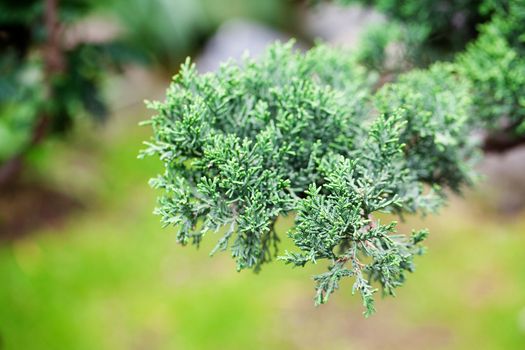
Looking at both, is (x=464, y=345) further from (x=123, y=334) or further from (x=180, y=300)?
(x=123, y=334)

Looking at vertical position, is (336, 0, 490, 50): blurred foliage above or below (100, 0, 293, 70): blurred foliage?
below

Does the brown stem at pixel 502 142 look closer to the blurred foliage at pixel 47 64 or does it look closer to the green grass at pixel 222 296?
the green grass at pixel 222 296

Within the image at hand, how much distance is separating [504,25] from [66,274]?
3260mm

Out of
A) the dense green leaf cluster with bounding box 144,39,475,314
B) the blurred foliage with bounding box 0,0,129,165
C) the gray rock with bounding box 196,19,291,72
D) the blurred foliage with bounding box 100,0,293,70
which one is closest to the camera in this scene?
the dense green leaf cluster with bounding box 144,39,475,314

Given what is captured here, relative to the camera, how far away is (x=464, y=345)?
326 centimetres

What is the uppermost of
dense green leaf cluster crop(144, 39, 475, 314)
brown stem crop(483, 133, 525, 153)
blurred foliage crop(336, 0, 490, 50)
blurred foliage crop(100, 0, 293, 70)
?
blurred foliage crop(100, 0, 293, 70)

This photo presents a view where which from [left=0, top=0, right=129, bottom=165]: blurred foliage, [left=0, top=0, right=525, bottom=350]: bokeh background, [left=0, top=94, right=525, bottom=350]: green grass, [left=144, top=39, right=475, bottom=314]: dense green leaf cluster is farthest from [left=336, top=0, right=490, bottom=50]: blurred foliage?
[left=0, top=94, right=525, bottom=350]: green grass

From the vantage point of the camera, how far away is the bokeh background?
3420 mm

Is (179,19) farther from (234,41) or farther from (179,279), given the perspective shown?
(179,279)

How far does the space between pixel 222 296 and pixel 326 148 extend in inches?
97.7

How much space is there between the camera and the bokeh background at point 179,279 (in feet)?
11.2

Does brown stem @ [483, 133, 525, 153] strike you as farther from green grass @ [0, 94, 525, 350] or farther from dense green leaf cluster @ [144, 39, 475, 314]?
green grass @ [0, 94, 525, 350]

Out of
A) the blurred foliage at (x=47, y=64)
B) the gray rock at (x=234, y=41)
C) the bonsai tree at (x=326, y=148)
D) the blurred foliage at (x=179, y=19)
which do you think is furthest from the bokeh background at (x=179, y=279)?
the gray rock at (x=234, y=41)

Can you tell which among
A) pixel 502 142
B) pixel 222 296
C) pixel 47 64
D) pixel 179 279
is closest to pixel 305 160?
pixel 502 142
